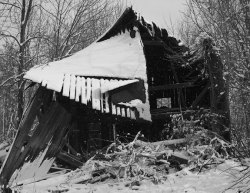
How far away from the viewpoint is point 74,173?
6742 mm

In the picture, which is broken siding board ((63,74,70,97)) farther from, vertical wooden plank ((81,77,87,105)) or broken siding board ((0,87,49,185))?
broken siding board ((0,87,49,185))

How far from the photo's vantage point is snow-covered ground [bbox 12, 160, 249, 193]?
5117 mm

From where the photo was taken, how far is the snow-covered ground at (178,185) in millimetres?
5117

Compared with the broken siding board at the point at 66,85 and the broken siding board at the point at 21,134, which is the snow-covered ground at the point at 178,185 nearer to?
the broken siding board at the point at 21,134

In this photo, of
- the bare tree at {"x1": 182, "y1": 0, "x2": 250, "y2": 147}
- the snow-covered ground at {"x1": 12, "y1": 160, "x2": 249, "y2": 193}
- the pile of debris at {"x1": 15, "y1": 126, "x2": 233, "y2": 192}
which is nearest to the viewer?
the snow-covered ground at {"x1": 12, "y1": 160, "x2": 249, "y2": 193}

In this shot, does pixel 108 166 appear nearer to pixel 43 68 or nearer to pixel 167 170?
pixel 167 170

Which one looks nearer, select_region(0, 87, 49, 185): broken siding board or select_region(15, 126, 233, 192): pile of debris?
select_region(15, 126, 233, 192): pile of debris

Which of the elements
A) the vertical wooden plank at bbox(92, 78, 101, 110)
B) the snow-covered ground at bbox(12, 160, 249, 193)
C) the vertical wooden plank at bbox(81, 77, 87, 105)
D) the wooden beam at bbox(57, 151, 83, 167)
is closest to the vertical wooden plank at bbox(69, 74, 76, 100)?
the vertical wooden plank at bbox(81, 77, 87, 105)

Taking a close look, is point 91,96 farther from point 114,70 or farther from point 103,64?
point 103,64

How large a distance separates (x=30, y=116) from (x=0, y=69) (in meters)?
13.7

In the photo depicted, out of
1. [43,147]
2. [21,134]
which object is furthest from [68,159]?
[21,134]

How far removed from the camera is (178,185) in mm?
5434

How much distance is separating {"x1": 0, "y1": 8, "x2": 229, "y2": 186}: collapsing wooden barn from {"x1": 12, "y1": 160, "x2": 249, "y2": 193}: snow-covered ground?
6.26ft

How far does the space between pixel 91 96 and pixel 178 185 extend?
353 cm
